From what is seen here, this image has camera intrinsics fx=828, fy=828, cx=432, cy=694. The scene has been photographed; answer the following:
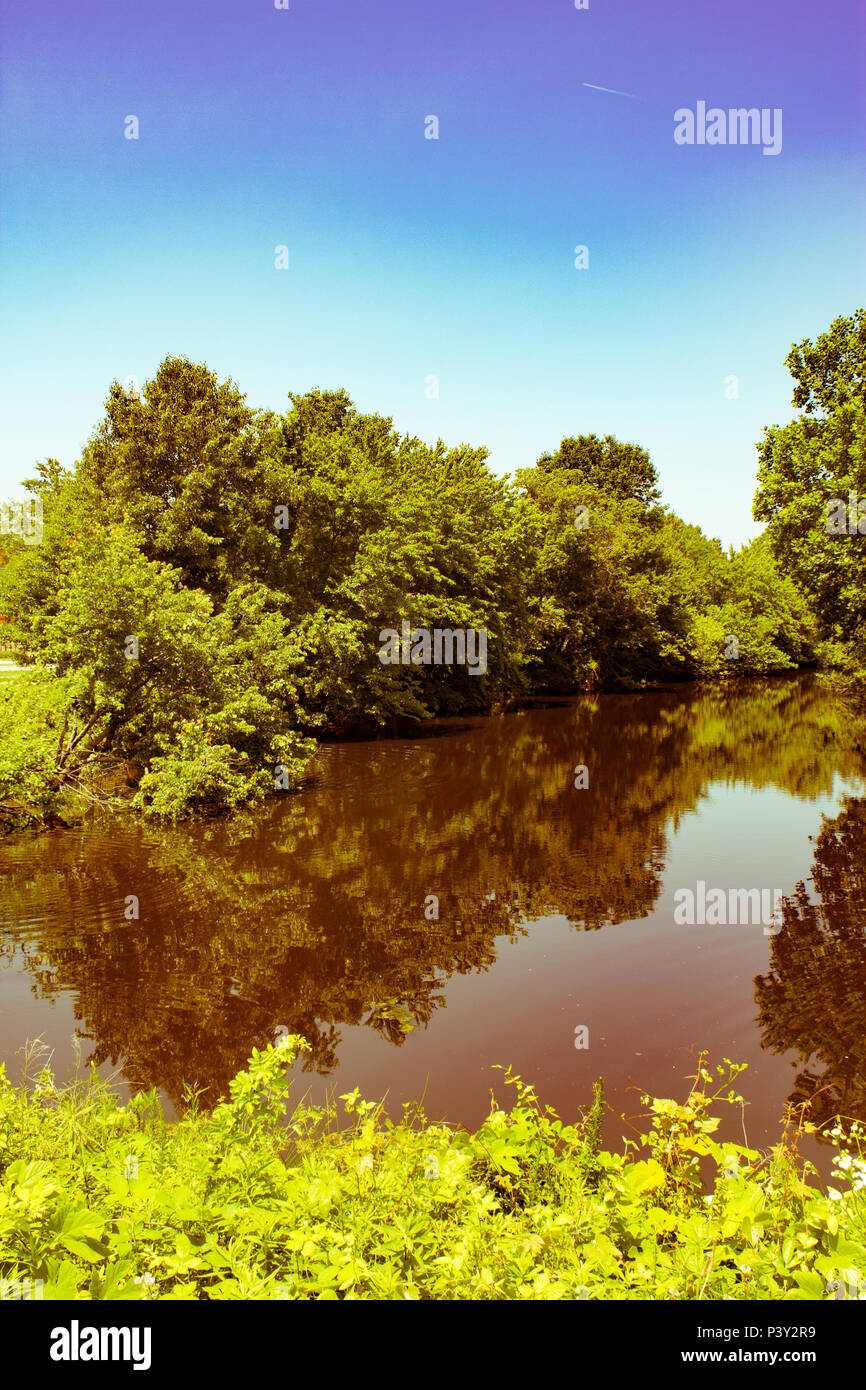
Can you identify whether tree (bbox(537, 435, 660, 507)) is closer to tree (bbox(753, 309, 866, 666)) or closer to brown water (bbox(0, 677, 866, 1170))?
tree (bbox(753, 309, 866, 666))

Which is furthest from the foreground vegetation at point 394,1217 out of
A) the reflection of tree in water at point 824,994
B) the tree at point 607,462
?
the tree at point 607,462

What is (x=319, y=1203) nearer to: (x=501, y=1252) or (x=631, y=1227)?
(x=501, y=1252)

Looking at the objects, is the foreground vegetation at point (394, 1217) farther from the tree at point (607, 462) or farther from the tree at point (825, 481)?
the tree at point (607, 462)

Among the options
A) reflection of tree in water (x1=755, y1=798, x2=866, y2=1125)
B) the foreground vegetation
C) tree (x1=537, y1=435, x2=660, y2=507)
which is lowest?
reflection of tree in water (x1=755, y1=798, x2=866, y2=1125)

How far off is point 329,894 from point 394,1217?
8.99 metres

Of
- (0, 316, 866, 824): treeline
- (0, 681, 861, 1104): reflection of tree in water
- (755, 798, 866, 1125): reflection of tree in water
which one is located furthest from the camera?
(0, 316, 866, 824): treeline

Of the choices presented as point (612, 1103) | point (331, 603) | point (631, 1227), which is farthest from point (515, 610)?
point (631, 1227)

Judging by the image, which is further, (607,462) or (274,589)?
(607,462)

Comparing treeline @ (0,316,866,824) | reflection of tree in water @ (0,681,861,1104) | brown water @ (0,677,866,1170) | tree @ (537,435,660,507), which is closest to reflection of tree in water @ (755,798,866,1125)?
brown water @ (0,677,866,1170)

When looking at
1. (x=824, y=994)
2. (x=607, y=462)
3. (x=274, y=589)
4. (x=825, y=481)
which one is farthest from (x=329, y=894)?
(x=607, y=462)

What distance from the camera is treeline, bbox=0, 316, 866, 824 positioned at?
672 inches

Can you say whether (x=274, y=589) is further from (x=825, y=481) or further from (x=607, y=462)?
(x=607, y=462)

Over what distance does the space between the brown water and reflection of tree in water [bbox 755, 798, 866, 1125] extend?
0.03 meters

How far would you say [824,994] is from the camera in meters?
8.99
